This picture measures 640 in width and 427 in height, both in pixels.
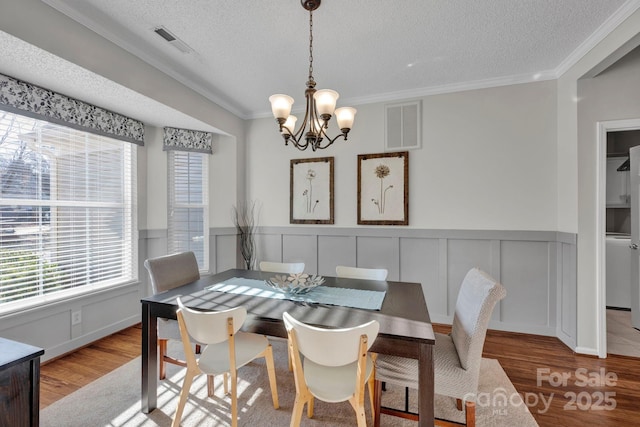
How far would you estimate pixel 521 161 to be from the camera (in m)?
2.98

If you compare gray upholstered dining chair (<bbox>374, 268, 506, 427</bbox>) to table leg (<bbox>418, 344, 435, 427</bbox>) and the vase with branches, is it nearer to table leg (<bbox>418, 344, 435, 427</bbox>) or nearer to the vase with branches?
table leg (<bbox>418, 344, 435, 427</bbox>)

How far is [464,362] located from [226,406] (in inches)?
59.9

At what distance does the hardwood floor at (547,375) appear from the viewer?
6.08 feet

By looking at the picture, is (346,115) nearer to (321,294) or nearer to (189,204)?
(321,294)

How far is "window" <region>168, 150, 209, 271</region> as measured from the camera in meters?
3.62

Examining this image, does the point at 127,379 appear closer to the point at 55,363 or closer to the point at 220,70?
the point at 55,363

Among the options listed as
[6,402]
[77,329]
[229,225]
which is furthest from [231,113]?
[6,402]

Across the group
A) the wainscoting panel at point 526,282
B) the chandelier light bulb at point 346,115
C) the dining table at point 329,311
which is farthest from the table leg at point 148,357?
the wainscoting panel at point 526,282

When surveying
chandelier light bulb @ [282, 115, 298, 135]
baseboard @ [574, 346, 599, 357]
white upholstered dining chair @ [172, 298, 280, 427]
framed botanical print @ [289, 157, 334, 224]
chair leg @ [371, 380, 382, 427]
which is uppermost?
chandelier light bulb @ [282, 115, 298, 135]

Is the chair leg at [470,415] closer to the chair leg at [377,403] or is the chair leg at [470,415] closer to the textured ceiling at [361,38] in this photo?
the chair leg at [377,403]

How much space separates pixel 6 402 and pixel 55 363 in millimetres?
1970

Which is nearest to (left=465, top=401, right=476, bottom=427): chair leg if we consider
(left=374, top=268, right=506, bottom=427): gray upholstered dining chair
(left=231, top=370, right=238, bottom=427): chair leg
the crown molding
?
(left=374, top=268, right=506, bottom=427): gray upholstered dining chair

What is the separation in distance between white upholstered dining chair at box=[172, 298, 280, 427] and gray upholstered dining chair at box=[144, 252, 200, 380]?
0.39 m

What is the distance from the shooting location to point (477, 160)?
312cm
